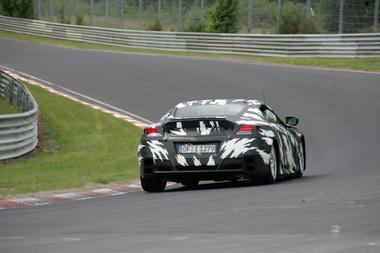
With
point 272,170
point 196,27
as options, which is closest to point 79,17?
point 196,27

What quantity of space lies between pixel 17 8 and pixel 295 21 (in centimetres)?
2941

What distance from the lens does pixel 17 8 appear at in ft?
206

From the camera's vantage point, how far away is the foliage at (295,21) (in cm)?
3853

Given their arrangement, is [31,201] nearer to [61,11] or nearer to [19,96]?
[19,96]

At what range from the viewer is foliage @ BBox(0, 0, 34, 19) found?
62.7 m

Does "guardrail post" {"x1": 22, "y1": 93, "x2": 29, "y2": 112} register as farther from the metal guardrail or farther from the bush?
the bush

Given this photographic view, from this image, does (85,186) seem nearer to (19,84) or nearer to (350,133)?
(350,133)

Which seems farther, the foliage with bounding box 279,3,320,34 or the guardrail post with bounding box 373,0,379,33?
the foliage with bounding box 279,3,320,34

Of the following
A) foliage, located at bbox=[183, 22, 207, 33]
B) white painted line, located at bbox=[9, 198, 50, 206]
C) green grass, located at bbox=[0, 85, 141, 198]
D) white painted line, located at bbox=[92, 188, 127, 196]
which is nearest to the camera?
white painted line, located at bbox=[9, 198, 50, 206]

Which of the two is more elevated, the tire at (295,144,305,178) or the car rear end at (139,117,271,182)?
the car rear end at (139,117,271,182)

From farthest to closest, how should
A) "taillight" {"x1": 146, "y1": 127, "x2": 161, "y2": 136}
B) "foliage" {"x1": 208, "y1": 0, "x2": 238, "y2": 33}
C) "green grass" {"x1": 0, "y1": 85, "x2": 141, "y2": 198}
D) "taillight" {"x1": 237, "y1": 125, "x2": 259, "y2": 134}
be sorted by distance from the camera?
"foliage" {"x1": 208, "y1": 0, "x2": 238, "y2": 33}, "green grass" {"x1": 0, "y1": 85, "x2": 141, "y2": 198}, "taillight" {"x1": 146, "y1": 127, "x2": 161, "y2": 136}, "taillight" {"x1": 237, "y1": 125, "x2": 259, "y2": 134}

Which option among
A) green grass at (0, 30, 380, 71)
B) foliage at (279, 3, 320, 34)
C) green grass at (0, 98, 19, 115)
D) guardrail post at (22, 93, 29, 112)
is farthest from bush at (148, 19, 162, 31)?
guardrail post at (22, 93, 29, 112)

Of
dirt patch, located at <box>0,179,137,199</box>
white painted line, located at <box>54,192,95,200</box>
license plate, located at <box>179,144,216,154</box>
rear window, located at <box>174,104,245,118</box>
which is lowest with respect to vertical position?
dirt patch, located at <box>0,179,137,199</box>

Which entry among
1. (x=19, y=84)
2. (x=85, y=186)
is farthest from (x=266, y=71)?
(x=85, y=186)
